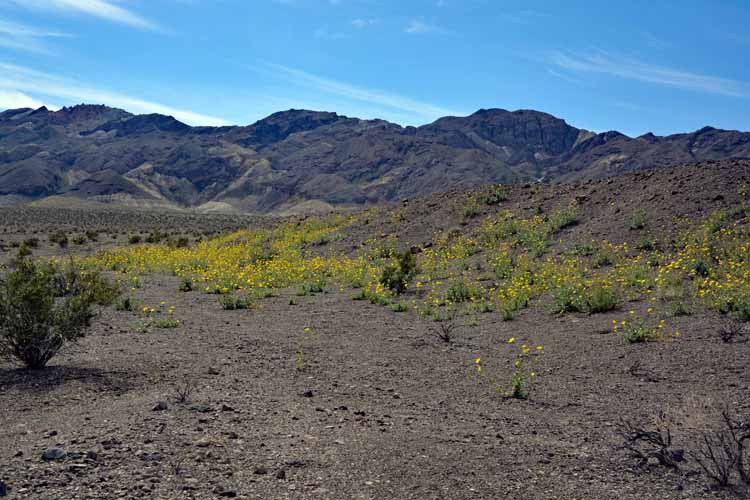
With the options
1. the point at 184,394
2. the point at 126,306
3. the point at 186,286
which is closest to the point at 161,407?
the point at 184,394

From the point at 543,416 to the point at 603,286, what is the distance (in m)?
6.36

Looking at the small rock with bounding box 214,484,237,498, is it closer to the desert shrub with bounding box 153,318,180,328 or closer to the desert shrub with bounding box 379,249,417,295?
the desert shrub with bounding box 153,318,180,328

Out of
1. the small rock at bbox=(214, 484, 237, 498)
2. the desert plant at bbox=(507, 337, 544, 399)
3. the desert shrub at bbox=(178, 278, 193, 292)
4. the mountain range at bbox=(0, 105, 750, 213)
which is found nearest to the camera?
the small rock at bbox=(214, 484, 237, 498)

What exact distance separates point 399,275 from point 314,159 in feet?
450

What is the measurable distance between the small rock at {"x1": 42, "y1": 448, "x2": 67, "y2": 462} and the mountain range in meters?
107

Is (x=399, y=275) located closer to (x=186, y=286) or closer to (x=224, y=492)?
(x=186, y=286)

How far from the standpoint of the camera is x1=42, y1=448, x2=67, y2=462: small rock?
4.89 meters

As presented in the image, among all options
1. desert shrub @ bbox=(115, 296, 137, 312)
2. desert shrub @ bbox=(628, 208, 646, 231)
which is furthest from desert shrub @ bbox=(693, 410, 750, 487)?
desert shrub @ bbox=(628, 208, 646, 231)


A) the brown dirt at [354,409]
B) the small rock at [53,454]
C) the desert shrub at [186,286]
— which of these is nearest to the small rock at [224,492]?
the brown dirt at [354,409]

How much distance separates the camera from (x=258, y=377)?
793 cm

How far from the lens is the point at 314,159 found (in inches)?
5925

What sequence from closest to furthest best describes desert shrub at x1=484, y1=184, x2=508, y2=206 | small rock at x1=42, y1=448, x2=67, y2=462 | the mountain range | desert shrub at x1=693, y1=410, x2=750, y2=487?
desert shrub at x1=693, y1=410, x2=750, y2=487 < small rock at x1=42, y1=448, x2=67, y2=462 < desert shrub at x1=484, y1=184, x2=508, y2=206 < the mountain range

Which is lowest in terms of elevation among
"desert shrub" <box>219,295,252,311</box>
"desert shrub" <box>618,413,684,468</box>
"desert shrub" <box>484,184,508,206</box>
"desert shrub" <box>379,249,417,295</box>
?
"desert shrub" <box>219,295,252,311</box>

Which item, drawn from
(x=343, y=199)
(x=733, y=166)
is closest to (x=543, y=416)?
(x=733, y=166)
